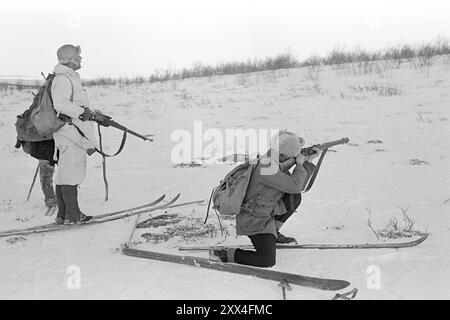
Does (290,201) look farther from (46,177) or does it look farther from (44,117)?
(46,177)

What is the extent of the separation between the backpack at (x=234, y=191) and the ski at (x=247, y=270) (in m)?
0.39

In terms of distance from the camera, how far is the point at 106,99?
53.4ft

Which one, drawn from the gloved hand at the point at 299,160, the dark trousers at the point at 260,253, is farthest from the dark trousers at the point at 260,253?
the gloved hand at the point at 299,160

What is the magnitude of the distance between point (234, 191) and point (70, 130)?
1870mm

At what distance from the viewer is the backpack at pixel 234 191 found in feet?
12.3

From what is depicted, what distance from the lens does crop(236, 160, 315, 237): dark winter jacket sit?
376 cm

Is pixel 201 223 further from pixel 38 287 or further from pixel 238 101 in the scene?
pixel 238 101

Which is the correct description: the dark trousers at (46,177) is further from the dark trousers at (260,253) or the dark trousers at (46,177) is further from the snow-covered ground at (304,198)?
the dark trousers at (260,253)

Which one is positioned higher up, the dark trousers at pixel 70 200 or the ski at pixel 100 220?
the dark trousers at pixel 70 200

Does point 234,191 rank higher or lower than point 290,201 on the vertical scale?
higher

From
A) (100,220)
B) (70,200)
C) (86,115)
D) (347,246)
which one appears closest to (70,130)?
(86,115)

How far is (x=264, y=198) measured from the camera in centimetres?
383

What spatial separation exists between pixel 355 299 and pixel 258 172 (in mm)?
1144

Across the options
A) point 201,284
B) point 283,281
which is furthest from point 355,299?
point 201,284
